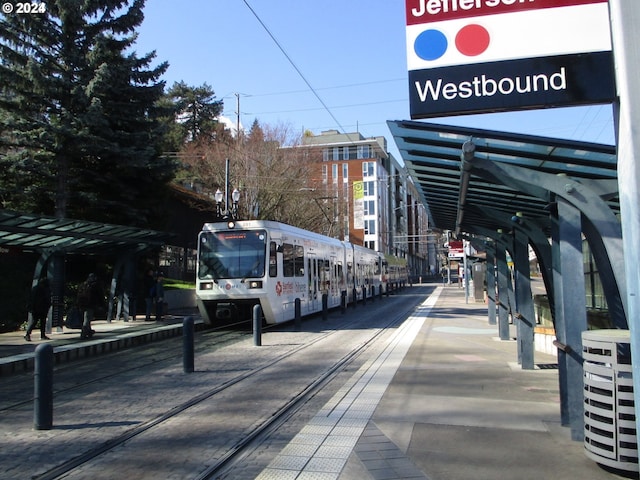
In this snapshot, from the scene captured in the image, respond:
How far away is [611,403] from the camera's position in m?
4.48


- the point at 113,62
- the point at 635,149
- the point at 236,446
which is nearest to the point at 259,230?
the point at 113,62

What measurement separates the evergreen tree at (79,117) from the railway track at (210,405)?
9074 mm

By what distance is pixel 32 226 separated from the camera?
13109 mm

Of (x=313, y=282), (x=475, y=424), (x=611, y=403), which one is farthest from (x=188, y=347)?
(x=313, y=282)

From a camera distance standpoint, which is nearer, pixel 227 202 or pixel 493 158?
pixel 493 158

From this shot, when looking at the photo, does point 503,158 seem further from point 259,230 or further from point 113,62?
point 113,62

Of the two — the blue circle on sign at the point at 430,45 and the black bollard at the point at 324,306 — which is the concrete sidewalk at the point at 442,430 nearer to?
Result: the blue circle on sign at the point at 430,45

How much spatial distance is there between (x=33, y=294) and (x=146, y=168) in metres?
9.05

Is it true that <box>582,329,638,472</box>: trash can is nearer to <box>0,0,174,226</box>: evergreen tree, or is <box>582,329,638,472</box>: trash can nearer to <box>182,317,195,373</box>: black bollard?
<box>182,317,195,373</box>: black bollard

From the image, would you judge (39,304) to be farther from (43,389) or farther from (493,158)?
(493,158)

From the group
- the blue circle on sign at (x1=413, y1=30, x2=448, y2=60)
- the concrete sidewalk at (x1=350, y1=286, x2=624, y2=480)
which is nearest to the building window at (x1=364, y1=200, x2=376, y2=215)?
the concrete sidewalk at (x1=350, y1=286, x2=624, y2=480)

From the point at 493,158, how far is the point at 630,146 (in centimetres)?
373

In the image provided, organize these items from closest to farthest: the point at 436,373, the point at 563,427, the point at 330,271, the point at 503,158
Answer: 1. the point at 563,427
2. the point at 503,158
3. the point at 436,373
4. the point at 330,271

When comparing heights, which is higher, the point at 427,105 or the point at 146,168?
the point at 146,168
